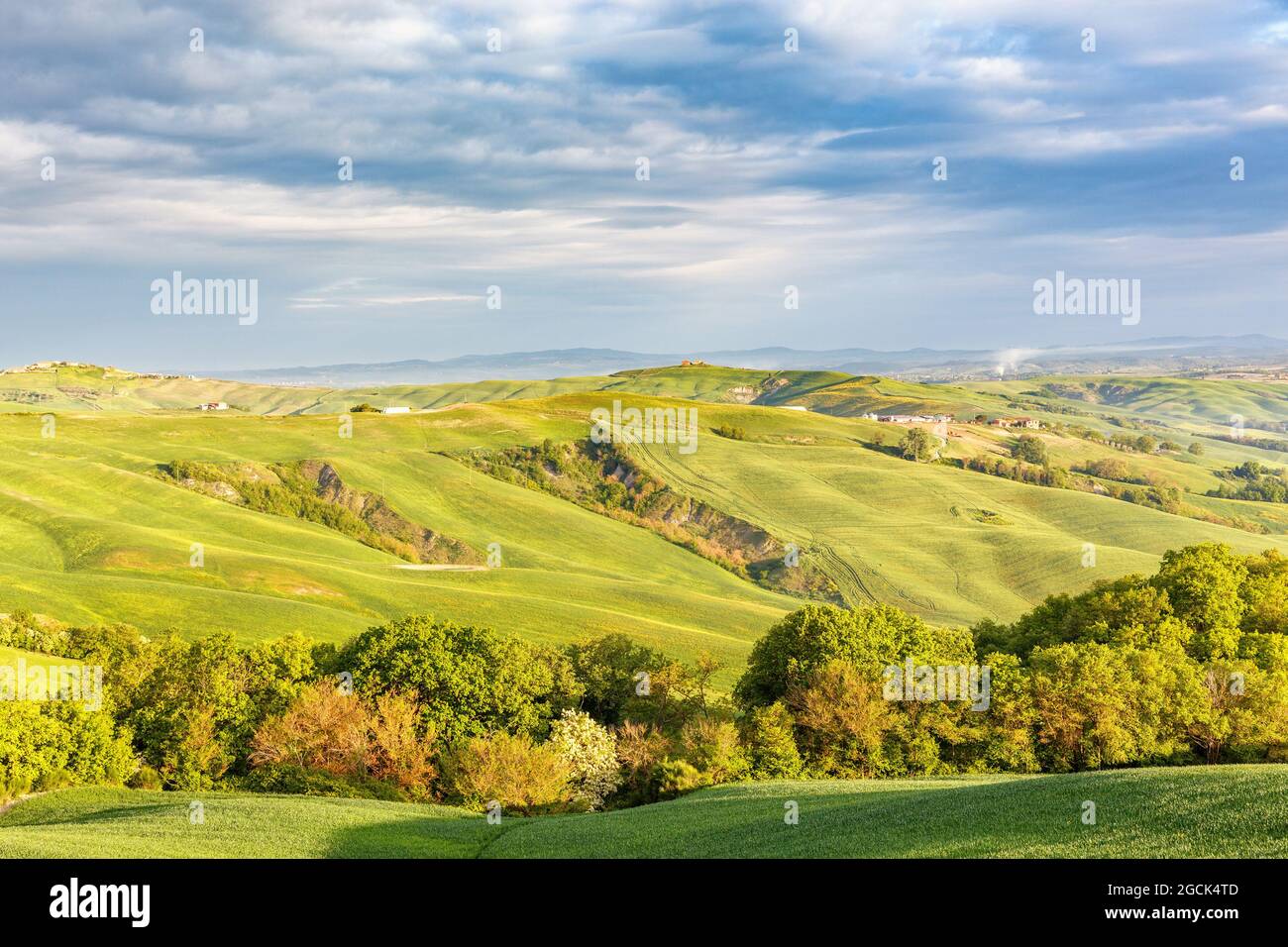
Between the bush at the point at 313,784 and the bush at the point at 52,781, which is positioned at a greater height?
the bush at the point at 52,781

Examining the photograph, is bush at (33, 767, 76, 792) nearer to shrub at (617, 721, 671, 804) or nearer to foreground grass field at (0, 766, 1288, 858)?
foreground grass field at (0, 766, 1288, 858)

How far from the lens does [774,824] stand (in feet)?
109

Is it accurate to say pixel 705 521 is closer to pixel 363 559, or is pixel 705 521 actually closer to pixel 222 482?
pixel 363 559

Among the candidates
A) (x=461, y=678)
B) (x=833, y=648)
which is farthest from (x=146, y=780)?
(x=833, y=648)

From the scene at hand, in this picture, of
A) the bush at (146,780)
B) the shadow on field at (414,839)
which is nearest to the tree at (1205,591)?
the shadow on field at (414,839)

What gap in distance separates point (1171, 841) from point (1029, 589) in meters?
117

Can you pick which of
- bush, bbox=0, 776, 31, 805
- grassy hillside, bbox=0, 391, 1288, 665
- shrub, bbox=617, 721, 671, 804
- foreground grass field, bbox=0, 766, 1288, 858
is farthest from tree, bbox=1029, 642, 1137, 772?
bush, bbox=0, 776, 31, 805

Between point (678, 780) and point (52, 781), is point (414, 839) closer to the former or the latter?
point (678, 780)

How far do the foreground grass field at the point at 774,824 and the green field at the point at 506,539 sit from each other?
4655 cm

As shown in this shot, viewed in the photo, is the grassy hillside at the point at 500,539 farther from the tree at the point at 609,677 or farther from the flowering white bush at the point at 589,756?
the flowering white bush at the point at 589,756

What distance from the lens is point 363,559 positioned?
123 metres

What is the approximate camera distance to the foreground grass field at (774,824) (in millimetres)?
24188

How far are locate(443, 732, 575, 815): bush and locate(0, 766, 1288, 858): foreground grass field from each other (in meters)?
6.44
